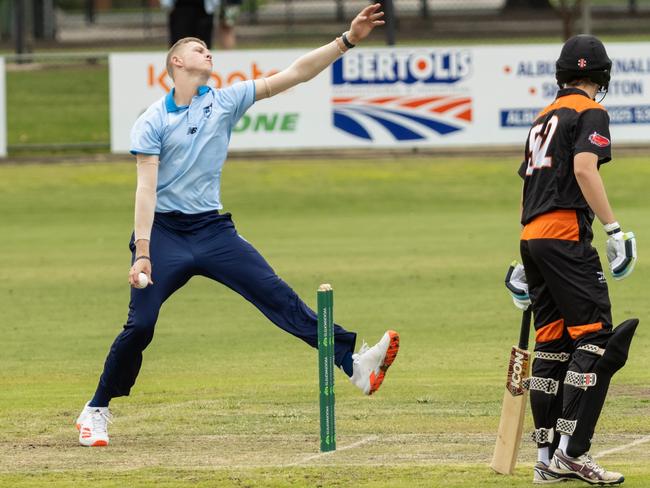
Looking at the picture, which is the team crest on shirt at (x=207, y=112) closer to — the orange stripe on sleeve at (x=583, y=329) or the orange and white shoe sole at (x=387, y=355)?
the orange and white shoe sole at (x=387, y=355)

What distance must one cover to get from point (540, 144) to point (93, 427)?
2777 mm

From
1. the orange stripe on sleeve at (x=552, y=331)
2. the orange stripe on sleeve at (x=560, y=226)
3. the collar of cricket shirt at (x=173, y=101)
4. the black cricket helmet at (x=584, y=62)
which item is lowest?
the orange stripe on sleeve at (x=552, y=331)

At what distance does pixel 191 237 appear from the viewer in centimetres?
801

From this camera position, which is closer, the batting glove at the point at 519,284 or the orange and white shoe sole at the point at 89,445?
the batting glove at the point at 519,284

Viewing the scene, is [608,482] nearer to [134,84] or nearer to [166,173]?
[166,173]

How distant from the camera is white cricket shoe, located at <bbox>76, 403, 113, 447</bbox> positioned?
802 cm

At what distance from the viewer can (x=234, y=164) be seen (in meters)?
23.6

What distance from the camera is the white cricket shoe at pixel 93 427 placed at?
802 cm

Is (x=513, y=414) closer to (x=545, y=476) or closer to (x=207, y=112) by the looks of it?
(x=545, y=476)

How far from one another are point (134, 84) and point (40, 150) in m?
2.96

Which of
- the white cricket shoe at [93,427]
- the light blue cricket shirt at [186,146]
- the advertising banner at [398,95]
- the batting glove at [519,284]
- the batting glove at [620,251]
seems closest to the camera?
the batting glove at [620,251]

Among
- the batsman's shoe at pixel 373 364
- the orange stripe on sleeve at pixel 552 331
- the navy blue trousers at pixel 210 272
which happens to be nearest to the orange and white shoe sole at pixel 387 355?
the batsman's shoe at pixel 373 364

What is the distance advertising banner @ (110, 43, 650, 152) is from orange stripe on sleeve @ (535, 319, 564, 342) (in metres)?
15.3

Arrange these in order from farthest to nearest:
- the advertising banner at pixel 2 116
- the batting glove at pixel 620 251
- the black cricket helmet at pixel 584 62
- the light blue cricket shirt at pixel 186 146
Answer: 1. the advertising banner at pixel 2 116
2. the light blue cricket shirt at pixel 186 146
3. the black cricket helmet at pixel 584 62
4. the batting glove at pixel 620 251
